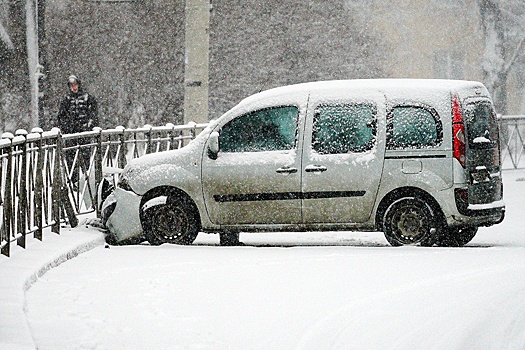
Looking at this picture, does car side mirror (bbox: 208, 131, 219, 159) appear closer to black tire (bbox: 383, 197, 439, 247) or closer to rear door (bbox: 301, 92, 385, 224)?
rear door (bbox: 301, 92, 385, 224)

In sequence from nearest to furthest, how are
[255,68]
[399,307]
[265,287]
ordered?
1. [399,307]
2. [265,287]
3. [255,68]

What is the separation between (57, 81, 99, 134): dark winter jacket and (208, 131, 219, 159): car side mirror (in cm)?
718

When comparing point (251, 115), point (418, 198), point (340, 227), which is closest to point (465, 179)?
point (418, 198)

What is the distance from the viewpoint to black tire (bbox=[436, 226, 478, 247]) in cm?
1305

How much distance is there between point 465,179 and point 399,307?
382 cm

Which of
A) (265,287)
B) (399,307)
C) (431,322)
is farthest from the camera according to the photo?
(265,287)

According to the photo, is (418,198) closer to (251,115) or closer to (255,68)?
(251,115)

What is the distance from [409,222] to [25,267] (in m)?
3.86

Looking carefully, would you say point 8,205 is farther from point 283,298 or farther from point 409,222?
point 409,222

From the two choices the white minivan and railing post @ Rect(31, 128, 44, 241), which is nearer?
the white minivan

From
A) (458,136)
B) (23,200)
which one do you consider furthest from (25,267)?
(458,136)

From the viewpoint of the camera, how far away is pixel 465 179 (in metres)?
12.4

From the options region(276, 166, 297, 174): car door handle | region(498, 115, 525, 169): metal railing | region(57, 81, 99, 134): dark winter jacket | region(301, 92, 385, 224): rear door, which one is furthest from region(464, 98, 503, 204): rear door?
region(498, 115, 525, 169): metal railing

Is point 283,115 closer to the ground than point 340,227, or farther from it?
farther from it
